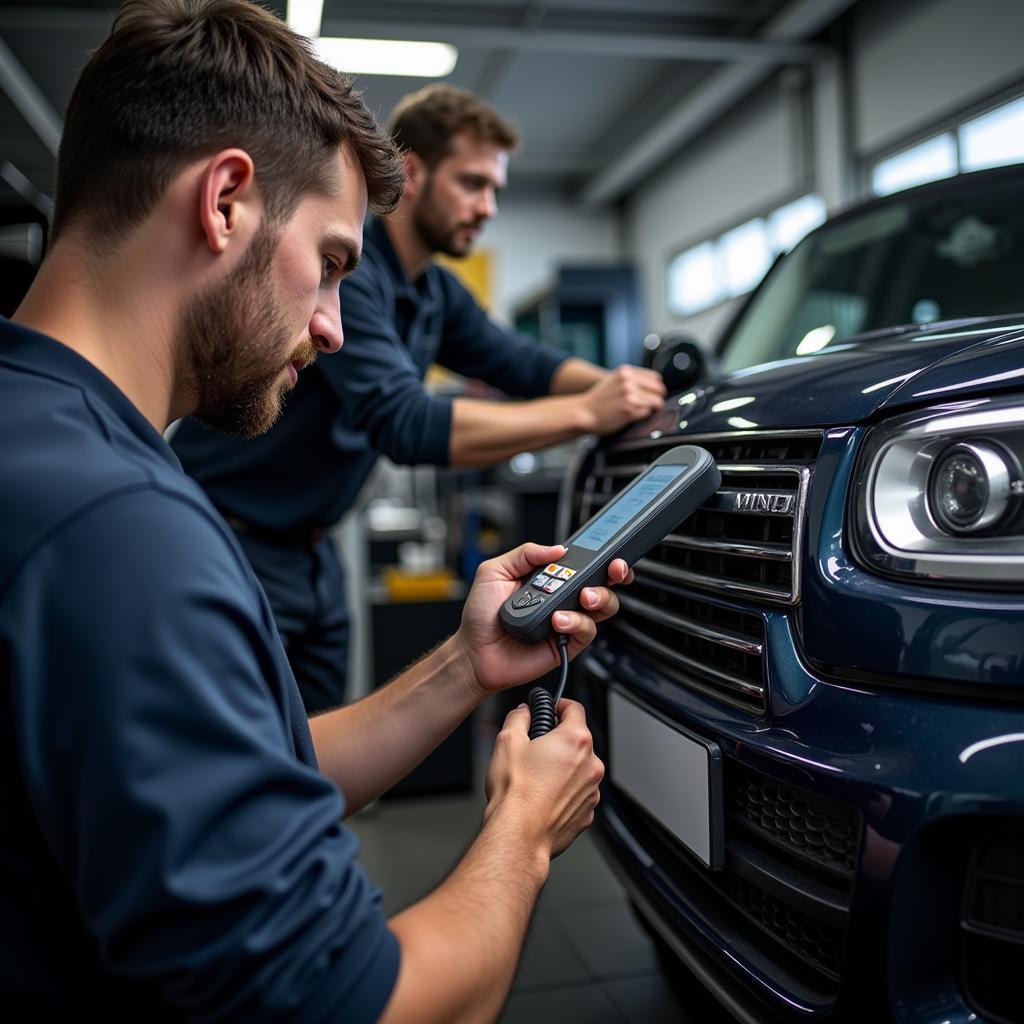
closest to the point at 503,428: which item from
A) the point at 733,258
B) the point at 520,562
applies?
the point at 520,562

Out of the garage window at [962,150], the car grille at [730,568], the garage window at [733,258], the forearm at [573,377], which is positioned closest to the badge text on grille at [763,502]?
the car grille at [730,568]

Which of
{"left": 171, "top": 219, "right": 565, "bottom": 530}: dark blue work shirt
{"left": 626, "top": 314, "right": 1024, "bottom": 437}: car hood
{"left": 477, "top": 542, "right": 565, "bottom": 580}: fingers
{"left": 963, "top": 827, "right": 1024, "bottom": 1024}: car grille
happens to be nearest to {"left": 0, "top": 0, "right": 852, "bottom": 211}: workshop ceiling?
{"left": 171, "top": 219, "right": 565, "bottom": 530}: dark blue work shirt

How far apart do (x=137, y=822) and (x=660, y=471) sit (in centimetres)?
83

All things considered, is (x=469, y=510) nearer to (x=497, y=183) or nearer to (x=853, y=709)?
(x=497, y=183)

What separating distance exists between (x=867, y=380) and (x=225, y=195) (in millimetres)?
717

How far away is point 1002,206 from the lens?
1.85m

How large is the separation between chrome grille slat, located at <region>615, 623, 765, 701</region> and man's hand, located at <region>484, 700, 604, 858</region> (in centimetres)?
22

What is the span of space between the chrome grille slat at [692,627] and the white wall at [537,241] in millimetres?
9450

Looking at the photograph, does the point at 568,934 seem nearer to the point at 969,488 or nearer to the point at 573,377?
the point at 573,377

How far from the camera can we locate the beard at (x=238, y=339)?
81 cm

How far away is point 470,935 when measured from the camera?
2.43 ft

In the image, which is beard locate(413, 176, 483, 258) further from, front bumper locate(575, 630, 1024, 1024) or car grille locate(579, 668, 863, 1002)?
car grille locate(579, 668, 863, 1002)

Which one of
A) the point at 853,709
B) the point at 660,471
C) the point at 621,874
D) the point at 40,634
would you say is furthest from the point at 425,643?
the point at 40,634

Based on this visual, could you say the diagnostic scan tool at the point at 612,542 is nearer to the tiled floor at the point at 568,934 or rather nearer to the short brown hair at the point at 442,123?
the tiled floor at the point at 568,934
